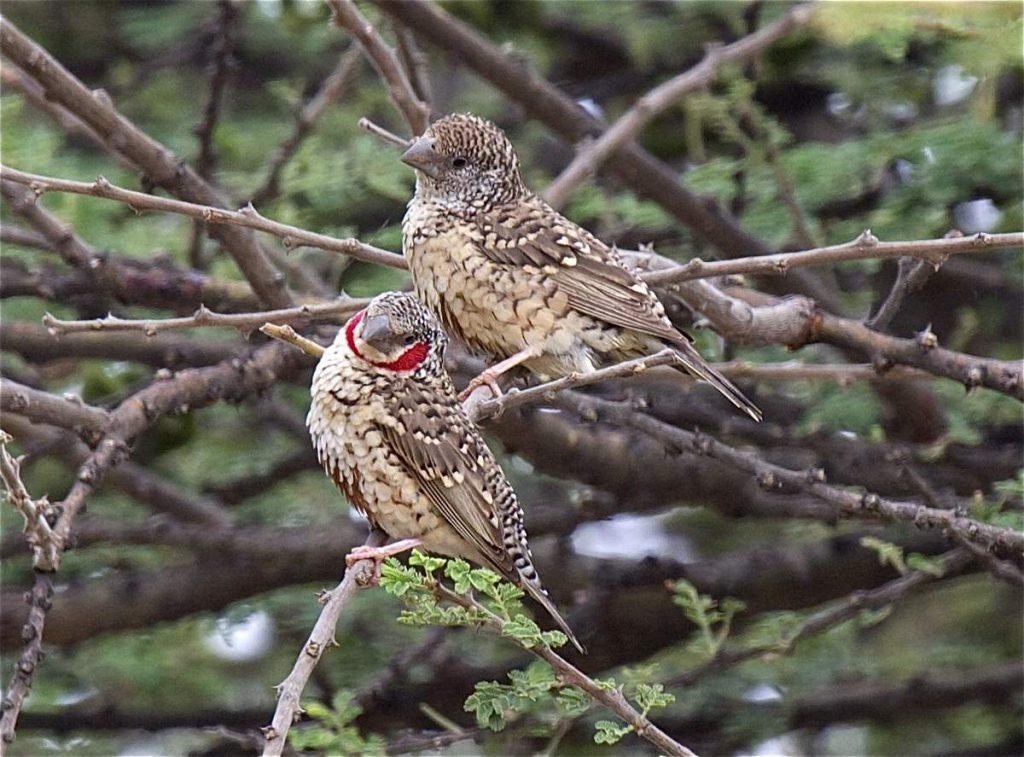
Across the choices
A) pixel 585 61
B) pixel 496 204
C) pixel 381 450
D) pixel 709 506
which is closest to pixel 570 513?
pixel 709 506

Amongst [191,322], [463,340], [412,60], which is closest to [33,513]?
[191,322]

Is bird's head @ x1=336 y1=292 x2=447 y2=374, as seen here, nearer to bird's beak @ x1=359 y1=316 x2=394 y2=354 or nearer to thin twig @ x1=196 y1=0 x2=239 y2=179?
bird's beak @ x1=359 y1=316 x2=394 y2=354

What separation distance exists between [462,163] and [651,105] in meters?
0.97

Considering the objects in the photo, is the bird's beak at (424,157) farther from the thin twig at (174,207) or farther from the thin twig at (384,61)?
the thin twig at (174,207)

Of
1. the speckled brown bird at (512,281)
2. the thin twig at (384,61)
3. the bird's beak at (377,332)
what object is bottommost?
the bird's beak at (377,332)

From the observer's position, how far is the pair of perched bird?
353 cm

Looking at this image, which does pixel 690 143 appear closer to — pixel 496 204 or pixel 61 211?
pixel 496 204

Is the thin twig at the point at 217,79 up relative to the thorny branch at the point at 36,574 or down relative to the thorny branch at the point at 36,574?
up

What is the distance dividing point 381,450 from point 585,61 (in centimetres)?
360

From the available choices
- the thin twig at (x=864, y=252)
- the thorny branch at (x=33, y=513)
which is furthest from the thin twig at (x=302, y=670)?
the thin twig at (x=864, y=252)

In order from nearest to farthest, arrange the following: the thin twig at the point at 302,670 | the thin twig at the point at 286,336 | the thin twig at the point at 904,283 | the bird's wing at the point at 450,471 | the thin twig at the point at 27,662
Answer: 1. the thin twig at the point at 302,670
2. the thin twig at the point at 27,662
3. the thin twig at the point at 286,336
4. the bird's wing at the point at 450,471
5. the thin twig at the point at 904,283

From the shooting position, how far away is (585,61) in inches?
267

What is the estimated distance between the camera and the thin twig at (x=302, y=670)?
246cm

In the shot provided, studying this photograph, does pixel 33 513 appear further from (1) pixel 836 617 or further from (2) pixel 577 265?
(1) pixel 836 617
